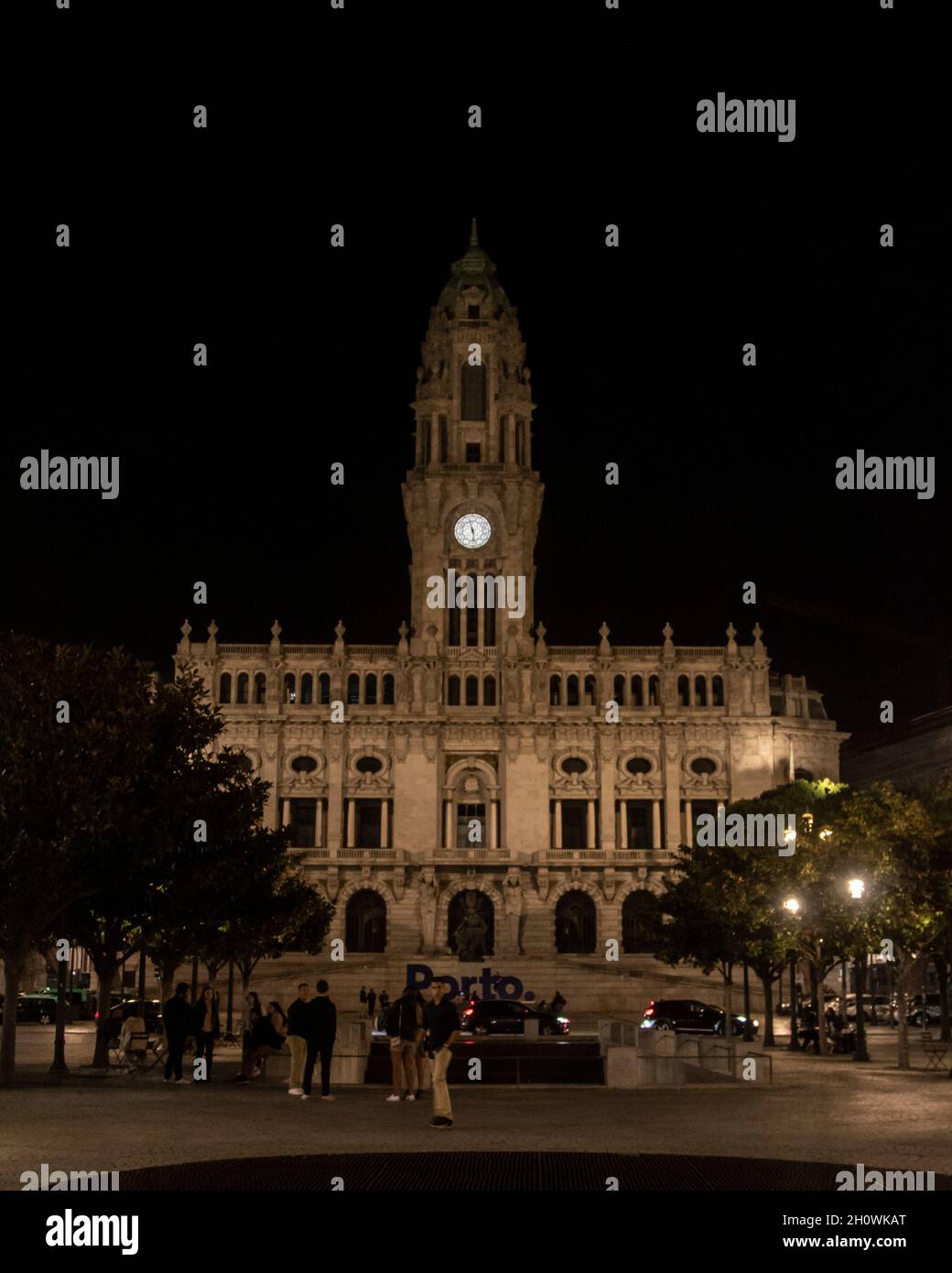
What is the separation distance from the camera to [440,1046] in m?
23.3

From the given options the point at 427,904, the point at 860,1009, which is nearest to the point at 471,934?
the point at 427,904

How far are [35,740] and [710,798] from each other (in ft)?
229

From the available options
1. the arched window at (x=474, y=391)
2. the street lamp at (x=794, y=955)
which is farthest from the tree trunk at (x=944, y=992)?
the arched window at (x=474, y=391)

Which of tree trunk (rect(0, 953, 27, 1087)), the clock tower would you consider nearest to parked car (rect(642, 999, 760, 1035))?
tree trunk (rect(0, 953, 27, 1087))

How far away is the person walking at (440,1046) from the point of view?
880 inches

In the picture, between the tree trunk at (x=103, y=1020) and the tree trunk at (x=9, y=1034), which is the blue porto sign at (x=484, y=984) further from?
the tree trunk at (x=9, y=1034)

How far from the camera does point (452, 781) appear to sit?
9925 centimetres

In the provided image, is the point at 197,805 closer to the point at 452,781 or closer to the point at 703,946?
the point at 703,946

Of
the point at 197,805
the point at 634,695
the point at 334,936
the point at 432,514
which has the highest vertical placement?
the point at 432,514

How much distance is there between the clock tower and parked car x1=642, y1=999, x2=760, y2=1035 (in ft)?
144

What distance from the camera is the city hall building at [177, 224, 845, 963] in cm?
9588

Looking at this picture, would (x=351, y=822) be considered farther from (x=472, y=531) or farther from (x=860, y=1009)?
(x=860, y=1009)

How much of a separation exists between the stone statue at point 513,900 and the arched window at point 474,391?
3191 centimetres
